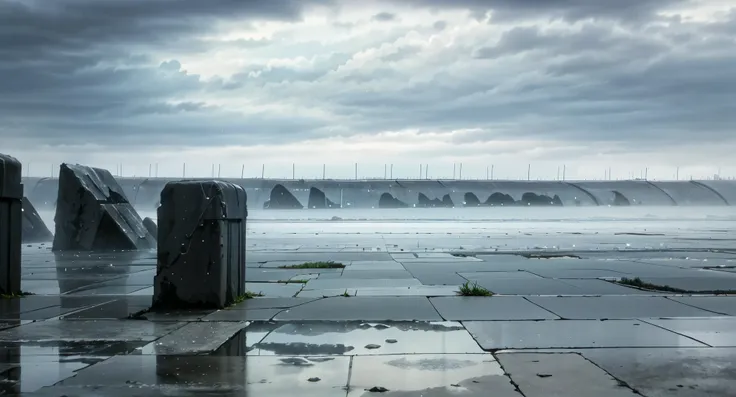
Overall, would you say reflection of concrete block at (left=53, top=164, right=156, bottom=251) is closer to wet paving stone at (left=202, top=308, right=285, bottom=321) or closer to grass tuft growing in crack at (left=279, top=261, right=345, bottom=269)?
grass tuft growing in crack at (left=279, top=261, right=345, bottom=269)

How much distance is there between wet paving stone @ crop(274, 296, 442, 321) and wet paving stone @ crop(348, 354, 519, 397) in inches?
85.1

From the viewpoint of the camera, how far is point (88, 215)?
21969 millimetres

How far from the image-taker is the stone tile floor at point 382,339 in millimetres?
5098

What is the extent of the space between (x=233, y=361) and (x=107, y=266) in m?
11.4

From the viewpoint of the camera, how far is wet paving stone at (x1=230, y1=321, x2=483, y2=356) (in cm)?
629

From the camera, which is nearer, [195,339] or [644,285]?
[195,339]

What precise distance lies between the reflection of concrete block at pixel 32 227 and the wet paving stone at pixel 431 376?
25.0 meters

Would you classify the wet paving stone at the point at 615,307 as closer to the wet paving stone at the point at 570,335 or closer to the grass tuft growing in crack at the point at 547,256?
the wet paving stone at the point at 570,335

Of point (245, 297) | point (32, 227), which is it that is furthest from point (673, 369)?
point (32, 227)

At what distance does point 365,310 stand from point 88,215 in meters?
15.5

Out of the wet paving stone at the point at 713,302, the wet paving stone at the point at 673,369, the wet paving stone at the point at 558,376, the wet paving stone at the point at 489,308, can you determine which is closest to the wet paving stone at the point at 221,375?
the wet paving stone at the point at 558,376

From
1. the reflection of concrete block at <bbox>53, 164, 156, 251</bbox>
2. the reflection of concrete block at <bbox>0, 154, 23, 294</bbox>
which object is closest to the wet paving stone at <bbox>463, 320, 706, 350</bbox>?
the reflection of concrete block at <bbox>0, 154, 23, 294</bbox>

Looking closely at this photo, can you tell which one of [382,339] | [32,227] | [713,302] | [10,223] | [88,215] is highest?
[10,223]

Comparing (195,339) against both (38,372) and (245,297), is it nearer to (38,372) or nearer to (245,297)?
(38,372)
